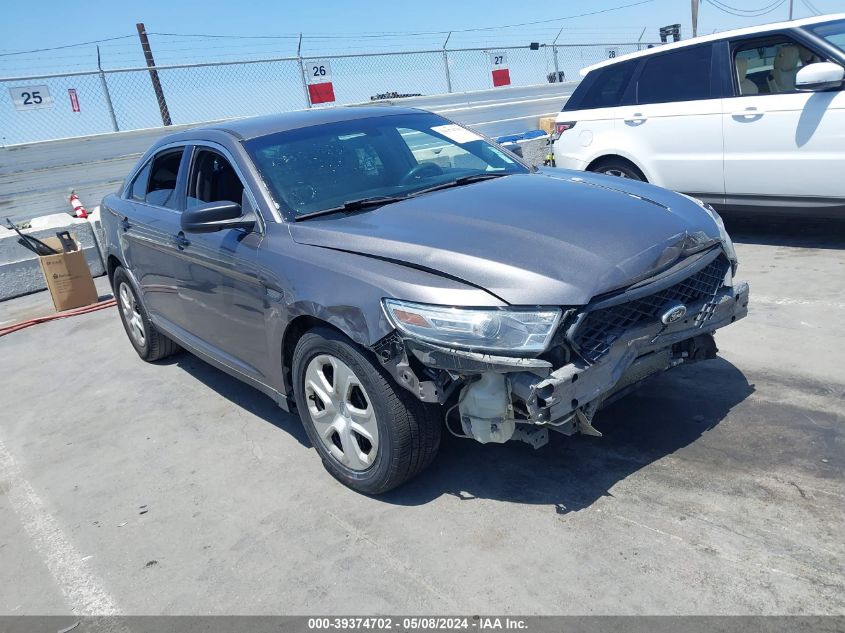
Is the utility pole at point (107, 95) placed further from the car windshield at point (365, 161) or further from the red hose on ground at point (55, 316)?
the car windshield at point (365, 161)

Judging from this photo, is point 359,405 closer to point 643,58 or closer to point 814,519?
point 814,519

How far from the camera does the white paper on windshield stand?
470cm

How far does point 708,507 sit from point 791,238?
4955 mm

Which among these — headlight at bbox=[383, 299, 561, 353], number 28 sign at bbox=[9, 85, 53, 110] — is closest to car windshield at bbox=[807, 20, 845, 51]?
headlight at bbox=[383, 299, 561, 353]

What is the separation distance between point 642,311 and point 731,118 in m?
4.44

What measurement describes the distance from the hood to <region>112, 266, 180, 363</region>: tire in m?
2.68

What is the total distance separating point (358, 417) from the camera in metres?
3.34

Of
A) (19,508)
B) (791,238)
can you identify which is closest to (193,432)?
(19,508)

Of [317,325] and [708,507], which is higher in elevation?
[317,325]

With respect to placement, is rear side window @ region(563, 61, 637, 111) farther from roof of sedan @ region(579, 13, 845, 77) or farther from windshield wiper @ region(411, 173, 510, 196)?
windshield wiper @ region(411, 173, 510, 196)

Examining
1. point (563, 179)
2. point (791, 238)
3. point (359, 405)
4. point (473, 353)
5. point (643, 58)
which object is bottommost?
point (791, 238)

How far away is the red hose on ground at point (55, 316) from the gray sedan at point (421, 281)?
158 inches

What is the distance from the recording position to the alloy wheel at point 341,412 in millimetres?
3307

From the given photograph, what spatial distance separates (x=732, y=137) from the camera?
674 cm
